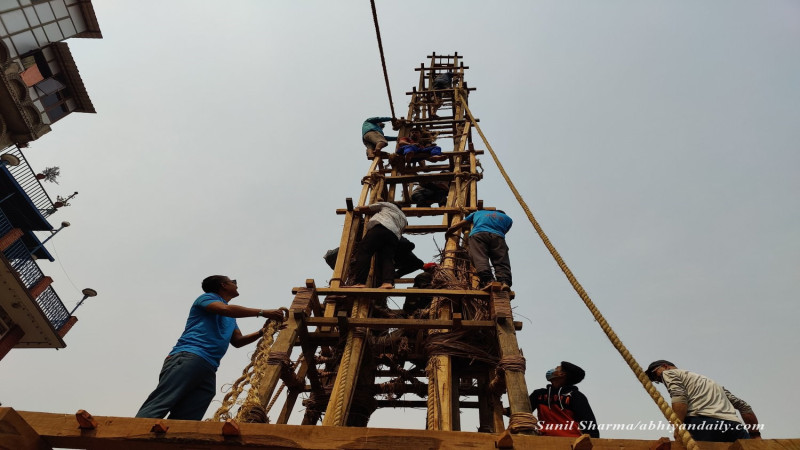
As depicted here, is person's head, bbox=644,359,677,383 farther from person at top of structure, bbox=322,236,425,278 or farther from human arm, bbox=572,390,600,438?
person at top of structure, bbox=322,236,425,278

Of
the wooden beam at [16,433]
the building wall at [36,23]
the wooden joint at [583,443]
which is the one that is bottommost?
the wooden beam at [16,433]

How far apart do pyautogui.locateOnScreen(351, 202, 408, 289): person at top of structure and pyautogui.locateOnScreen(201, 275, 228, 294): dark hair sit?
1.32 metres

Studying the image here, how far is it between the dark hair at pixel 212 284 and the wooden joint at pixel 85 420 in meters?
1.73

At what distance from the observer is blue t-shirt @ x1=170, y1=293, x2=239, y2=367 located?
322 cm

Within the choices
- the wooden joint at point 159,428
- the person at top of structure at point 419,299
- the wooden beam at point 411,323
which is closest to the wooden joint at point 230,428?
the wooden joint at point 159,428

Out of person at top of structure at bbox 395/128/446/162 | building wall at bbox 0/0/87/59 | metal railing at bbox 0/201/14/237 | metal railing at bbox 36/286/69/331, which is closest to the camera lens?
person at top of structure at bbox 395/128/446/162

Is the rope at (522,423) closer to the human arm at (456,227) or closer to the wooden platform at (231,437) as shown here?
the wooden platform at (231,437)

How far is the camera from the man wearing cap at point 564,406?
3.36 metres

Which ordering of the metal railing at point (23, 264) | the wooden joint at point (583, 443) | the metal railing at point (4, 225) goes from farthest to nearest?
the metal railing at point (4, 225)
the metal railing at point (23, 264)
the wooden joint at point (583, 443)

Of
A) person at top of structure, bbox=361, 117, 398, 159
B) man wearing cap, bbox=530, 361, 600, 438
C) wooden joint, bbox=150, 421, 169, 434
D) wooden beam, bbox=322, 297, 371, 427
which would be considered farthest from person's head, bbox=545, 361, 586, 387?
person at top of structure, bbox=361, 117, 398, 159

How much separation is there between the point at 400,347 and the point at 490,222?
1.54 metres

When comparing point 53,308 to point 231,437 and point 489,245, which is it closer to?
point 489,245

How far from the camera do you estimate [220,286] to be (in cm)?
375

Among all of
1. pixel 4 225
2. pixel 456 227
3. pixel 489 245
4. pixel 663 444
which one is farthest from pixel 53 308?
pixel 663 444
